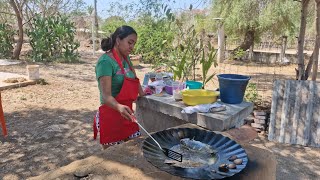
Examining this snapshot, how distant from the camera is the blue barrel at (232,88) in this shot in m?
2.01

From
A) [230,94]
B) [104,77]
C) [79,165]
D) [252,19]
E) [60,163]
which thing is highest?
[252,19]

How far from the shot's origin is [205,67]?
2.62 metres

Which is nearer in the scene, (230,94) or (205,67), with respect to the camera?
(230,94)

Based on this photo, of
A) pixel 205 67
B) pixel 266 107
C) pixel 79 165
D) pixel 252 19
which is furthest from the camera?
pixel 252 19

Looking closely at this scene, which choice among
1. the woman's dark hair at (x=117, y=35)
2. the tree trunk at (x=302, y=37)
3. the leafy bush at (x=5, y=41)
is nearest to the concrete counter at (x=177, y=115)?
the woman's dark hair at (x=117, y=35)

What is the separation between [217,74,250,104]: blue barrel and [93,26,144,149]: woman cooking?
64cm

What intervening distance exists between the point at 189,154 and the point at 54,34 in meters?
9.65

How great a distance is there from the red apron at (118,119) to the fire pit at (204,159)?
560mm

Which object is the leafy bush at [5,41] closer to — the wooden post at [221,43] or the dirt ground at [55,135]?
the dirt ground at [55,135]

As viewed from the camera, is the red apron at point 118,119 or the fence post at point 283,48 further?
the fence post at point 283,48

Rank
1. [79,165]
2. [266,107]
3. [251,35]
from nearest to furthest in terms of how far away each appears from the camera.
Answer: [79,165], [266,107], [251,35]

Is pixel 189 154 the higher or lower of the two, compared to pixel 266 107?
higher

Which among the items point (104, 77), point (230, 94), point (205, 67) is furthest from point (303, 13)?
point (104, 77)

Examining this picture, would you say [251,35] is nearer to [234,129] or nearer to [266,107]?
[266,107]
